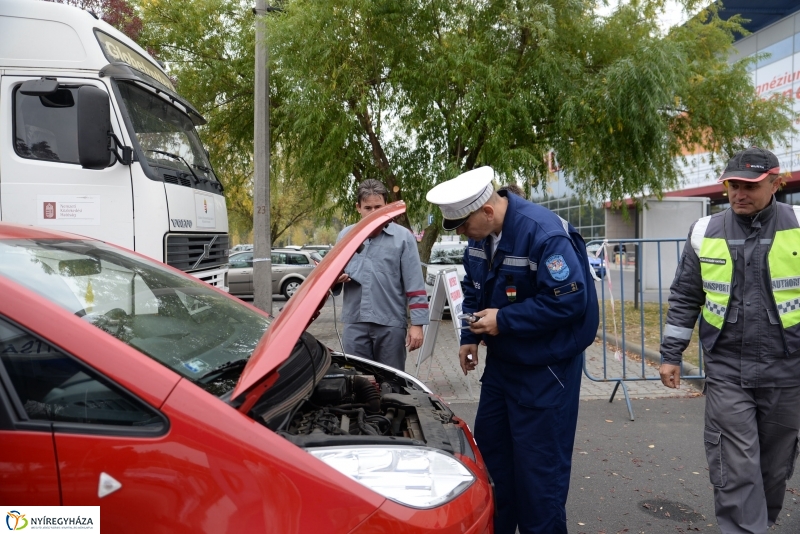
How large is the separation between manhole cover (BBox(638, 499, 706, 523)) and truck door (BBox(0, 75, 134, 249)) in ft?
13.8

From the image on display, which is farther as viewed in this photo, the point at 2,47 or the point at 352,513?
the point at 2,47

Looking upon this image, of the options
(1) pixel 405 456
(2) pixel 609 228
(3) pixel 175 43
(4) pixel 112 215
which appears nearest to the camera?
(1) pixel 405 456

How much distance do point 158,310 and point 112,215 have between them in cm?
302

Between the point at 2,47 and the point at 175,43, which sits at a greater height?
the point at 175,43

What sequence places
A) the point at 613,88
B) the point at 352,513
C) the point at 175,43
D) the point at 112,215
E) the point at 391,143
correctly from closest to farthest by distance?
the point at 352,513 < the point at 112,215 < the point at 613,88 < the point at 391,143 < the point at 175,43

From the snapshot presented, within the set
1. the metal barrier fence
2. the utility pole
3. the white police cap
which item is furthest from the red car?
the utility pole

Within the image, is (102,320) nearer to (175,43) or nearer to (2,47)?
(2,47)

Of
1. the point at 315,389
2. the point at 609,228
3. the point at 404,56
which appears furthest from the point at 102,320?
the point at 609,228

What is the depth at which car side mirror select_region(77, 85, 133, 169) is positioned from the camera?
496 cm

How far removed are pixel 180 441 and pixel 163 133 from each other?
481cm

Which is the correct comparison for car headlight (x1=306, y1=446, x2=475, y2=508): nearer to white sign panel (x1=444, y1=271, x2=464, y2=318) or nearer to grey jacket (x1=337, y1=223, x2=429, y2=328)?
grey jacket (x1=337, y1=223, x2=429, y2=328)

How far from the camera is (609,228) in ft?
86.8

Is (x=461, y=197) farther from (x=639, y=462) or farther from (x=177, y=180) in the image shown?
(x=177, y=180)

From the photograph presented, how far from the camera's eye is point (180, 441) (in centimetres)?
176
